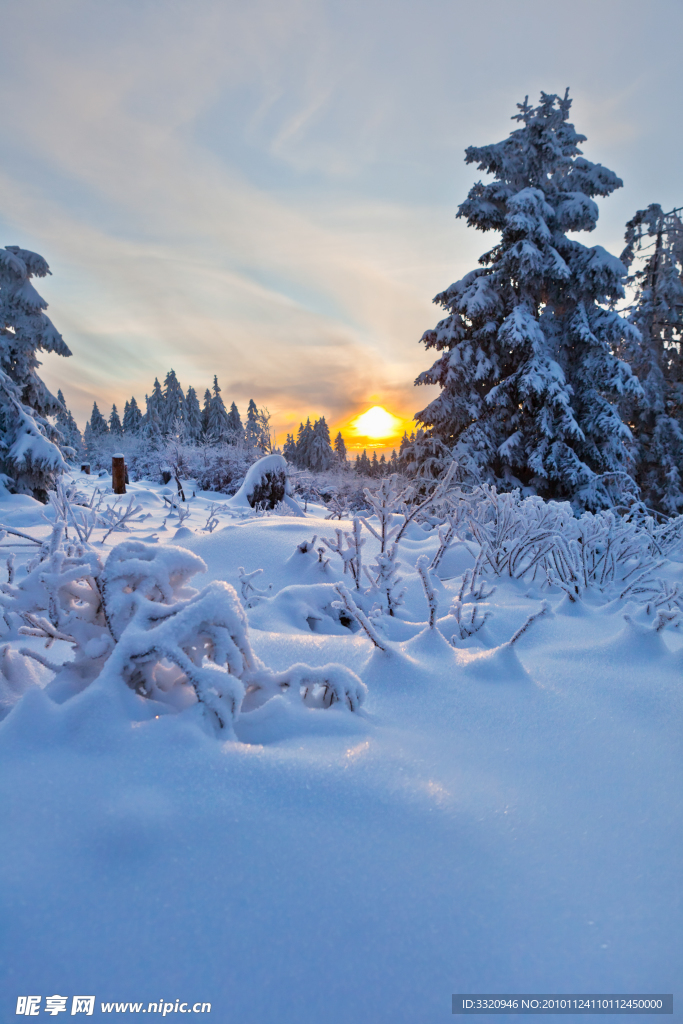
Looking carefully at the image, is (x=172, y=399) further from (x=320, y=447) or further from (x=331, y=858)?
(x=331, y=858)

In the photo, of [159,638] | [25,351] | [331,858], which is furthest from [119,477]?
[331,858]

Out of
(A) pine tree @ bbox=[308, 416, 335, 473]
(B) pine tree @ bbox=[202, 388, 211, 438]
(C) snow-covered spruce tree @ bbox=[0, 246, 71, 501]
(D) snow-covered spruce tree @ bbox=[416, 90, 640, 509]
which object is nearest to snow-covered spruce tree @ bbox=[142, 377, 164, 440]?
(B) pine tree @ bbox=[202, 388, 211, 438]

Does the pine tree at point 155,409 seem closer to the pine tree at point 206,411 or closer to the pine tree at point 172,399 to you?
the pine tree at point 172,399

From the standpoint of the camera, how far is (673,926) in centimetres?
81

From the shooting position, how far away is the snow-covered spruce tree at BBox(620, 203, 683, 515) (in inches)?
638

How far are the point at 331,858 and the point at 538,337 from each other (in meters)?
12.7

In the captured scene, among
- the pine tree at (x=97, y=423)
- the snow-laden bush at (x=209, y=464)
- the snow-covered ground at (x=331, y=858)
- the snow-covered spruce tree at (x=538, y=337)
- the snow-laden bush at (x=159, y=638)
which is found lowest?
the snow-covered ground at (x=331, y=858)

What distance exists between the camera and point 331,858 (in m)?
0.85

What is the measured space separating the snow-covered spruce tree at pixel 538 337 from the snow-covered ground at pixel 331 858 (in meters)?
10.6

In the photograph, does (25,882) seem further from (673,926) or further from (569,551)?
Answer: (569,551)

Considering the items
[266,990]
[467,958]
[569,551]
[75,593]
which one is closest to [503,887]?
[467,958]

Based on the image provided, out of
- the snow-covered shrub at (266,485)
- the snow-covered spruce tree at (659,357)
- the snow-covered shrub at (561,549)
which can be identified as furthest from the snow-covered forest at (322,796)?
the snow-covered spruce tree at (659,357)

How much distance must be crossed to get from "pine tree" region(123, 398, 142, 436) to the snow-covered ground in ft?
225

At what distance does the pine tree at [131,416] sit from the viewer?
64088 mm
